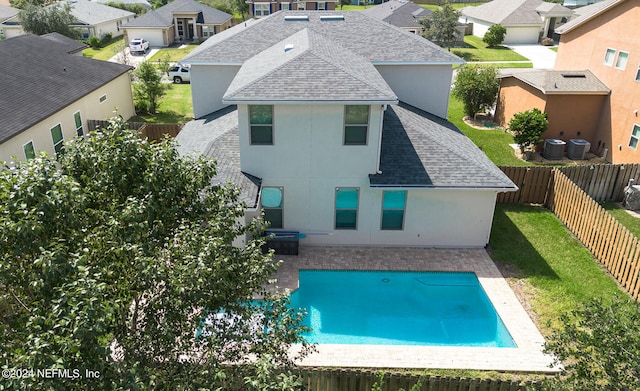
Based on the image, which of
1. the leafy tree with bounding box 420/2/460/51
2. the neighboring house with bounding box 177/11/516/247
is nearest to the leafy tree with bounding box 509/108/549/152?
the neighboring house with bounding box 177/11/516/247

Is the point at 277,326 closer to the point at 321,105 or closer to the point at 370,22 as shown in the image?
the point at 321,105

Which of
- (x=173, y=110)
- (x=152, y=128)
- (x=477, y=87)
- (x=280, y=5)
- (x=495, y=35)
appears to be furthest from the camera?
(x=280, y=5)

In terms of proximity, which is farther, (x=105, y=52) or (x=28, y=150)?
(x=105, y=52)

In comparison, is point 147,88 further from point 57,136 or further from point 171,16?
point 171,16

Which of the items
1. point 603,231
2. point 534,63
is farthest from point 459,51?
point 603,231

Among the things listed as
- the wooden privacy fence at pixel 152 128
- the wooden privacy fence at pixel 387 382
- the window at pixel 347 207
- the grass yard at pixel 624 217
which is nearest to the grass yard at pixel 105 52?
the wooden privacy fence at pixel 152 128

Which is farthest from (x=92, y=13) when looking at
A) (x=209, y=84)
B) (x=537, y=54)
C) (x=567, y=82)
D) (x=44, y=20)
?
(x=567, y=82)
